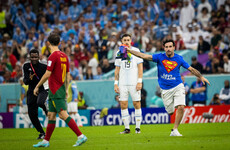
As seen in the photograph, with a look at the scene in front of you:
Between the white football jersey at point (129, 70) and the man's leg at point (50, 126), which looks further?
the white football jersey at point (129, 70)

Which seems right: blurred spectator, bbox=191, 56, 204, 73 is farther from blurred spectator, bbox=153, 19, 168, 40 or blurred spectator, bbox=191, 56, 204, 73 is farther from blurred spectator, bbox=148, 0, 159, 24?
blurred spectator, bbox=148, 0, 159, 24

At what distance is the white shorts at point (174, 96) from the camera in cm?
1073

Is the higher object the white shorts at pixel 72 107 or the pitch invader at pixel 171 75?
the pitch invader at pixel 171 75

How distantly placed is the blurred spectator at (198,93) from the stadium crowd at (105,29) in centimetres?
125

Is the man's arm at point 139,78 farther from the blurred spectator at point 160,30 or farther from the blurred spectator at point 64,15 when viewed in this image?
the blurred spectator at point 64,15

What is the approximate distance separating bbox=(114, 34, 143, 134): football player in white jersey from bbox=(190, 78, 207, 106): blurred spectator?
736 cm

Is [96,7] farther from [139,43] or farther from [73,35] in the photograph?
[139,43]

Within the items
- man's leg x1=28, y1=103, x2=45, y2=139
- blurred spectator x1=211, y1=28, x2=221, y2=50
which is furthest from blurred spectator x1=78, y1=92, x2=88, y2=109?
man's leg x1=28, y1=103, x2=45, y2=139

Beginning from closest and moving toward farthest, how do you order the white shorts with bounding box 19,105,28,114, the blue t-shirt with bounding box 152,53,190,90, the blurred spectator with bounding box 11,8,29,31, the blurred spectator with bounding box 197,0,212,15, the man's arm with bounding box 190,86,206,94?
the blue t-shirt with bounding box 152,53,190,90, the man's arm with bounding box 190,86,206,94, the white shorts with bounding box 19,105,28,114, the blurred spectator with bounding box 197,0,212,15, the blurred spectator with bounding box 11,8,29,31

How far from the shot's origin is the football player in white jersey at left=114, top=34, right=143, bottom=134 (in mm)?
11945

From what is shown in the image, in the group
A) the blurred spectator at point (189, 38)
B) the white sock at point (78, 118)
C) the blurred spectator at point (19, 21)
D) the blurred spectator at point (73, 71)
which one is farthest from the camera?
the blurred spectator at point (19, 21)

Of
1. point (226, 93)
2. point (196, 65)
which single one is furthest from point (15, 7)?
point (226, 93)

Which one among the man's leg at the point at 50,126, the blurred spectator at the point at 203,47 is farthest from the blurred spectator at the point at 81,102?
the man's leg at the point at 50,126

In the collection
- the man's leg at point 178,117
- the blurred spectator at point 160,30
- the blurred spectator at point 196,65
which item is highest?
the blurred spectator at point 160,30
